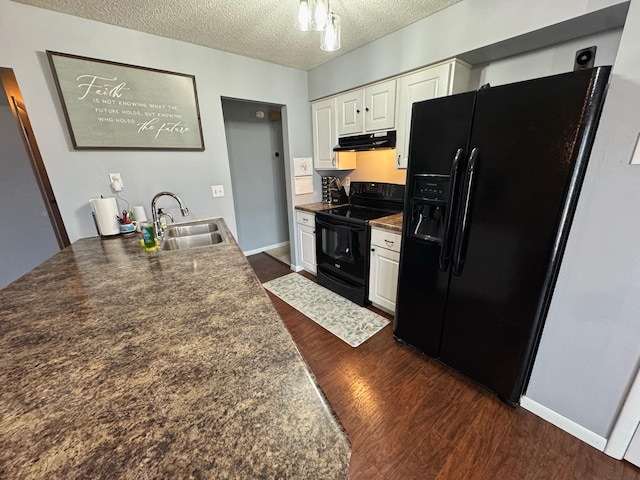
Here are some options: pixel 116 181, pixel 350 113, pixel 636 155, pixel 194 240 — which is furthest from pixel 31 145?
pixel 636 155

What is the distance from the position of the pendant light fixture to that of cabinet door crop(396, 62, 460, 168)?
80 cm

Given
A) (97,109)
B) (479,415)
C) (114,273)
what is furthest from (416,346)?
(97,109)

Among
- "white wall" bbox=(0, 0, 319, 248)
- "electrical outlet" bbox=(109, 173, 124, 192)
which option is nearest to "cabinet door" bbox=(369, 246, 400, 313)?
"white wall" bbox=(0, 0, 319, 248)

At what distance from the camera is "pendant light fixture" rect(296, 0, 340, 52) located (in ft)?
4.13

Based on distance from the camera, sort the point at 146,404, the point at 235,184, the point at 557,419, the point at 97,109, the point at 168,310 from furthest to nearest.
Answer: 1. the point at 235,184
2. the point at 97,109
3. the point at 557,419
4. the point at 168,310
5. the point at 146,404

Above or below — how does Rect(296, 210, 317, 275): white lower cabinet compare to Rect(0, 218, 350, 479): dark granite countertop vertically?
below

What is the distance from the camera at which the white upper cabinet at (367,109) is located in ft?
7.33

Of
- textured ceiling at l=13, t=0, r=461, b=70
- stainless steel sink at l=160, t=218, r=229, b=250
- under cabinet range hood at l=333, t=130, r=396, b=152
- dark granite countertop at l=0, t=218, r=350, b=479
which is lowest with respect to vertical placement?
stainless steel sink at l=160, t=218, r=229, b=250

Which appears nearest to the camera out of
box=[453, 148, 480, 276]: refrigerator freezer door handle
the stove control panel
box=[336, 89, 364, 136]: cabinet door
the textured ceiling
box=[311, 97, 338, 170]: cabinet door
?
box=[453, 148, 480, 276]: refrigerator freezer door handle

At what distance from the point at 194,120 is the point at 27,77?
39.6 inches

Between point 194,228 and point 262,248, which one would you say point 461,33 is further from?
point 262,248

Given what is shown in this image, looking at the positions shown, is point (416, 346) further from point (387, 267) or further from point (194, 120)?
point (194, 120)

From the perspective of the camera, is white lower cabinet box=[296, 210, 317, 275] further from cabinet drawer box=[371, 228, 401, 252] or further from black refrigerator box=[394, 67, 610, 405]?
black refrigerator box=[394, 67, 610, 405]

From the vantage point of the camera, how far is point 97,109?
185 cm
